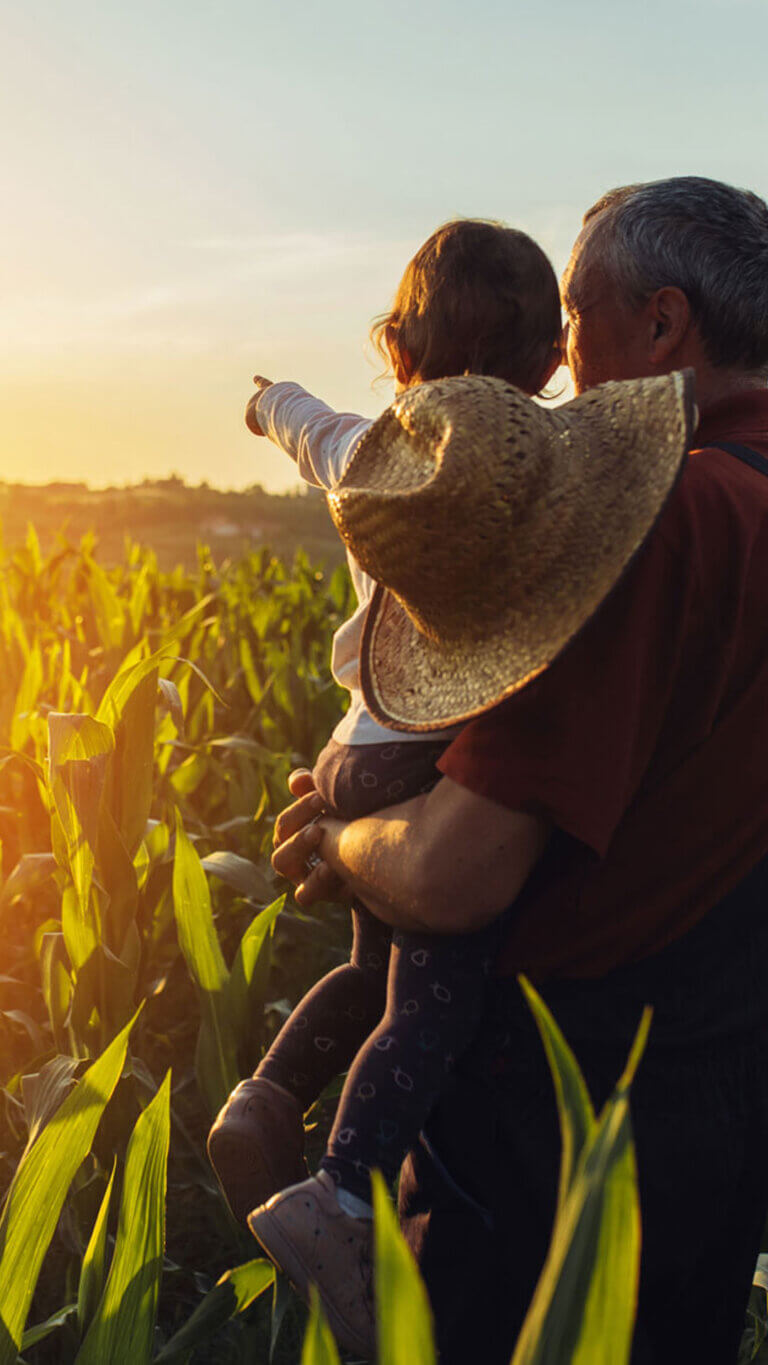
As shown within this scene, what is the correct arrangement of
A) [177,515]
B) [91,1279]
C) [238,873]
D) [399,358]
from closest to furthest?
[91,1279] < [399,358] < [238,873] < [177,515]

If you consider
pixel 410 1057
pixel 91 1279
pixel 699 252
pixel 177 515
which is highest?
pixel 177 515

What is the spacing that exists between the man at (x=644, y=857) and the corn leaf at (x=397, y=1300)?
17.9 inches

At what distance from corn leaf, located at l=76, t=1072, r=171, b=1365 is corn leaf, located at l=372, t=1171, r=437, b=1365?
1.54 feet

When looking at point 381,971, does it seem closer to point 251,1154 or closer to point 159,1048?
point 251,1154

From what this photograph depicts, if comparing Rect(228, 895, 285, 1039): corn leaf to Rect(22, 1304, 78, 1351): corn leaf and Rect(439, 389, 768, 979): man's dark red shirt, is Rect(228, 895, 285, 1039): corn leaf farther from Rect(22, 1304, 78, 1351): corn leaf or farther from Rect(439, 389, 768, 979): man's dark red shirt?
Rect(439, 389, 768, 979): man's dark red shirt

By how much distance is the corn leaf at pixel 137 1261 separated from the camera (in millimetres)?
1032

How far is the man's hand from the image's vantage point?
1319 mm

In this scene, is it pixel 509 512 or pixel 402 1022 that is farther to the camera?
pixel 402 1022

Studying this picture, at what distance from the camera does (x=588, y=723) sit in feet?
3.13

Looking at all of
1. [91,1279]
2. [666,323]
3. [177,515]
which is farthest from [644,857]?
[177,515]

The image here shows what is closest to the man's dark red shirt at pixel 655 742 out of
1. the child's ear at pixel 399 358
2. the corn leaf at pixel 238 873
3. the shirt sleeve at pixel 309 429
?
the child's ear at pixel 399 358

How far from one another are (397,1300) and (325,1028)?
96cm

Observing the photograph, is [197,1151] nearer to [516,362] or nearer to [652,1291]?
[652,1291]

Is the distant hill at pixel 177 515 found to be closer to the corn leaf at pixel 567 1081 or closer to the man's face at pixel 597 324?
the man's face at pixel 597 324
